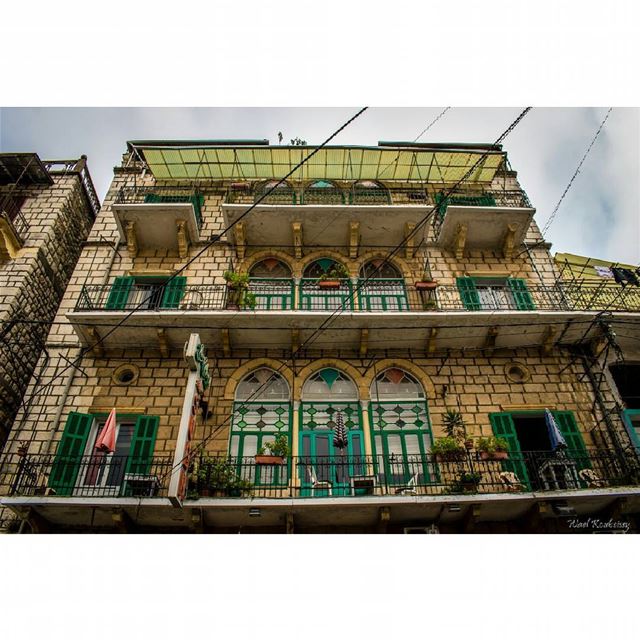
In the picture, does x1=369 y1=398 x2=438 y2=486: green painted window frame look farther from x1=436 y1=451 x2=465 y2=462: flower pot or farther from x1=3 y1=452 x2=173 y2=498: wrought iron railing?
x1=3 y1=452 x2=173 y2=498: wrought iron railing

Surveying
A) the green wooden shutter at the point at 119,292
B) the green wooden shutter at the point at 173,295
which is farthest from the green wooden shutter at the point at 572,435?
the green wooden shutter at the point at 119,292

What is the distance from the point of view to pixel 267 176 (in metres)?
16.5

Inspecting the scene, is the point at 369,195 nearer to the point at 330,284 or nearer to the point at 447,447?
the point at 330,284

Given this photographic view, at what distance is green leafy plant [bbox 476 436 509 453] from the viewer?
33.9ft

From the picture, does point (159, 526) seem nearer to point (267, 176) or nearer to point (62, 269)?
Result: point (62, 269)

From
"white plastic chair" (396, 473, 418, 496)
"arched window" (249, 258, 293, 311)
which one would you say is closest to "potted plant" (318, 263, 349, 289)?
"arched window" (249, 258, 293, 311)

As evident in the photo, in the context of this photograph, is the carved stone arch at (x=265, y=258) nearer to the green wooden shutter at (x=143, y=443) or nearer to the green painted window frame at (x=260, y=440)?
the green painted window frame at (x=260, y=440)

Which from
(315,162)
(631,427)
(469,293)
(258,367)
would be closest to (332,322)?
(258,367)

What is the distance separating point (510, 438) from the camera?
1112 centimetres

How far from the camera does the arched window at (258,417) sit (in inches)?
418

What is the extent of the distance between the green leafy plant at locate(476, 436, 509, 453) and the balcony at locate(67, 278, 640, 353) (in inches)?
107

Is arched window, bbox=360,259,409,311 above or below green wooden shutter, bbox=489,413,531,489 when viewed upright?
above

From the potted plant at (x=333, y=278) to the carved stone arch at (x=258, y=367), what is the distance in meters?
2.53

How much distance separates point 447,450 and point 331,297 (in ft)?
16.5
